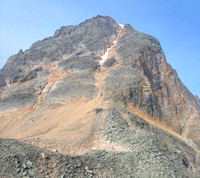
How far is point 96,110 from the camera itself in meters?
31.2

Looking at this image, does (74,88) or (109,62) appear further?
(109,62)

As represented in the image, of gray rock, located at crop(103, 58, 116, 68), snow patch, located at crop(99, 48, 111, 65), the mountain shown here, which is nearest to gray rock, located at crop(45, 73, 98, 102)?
the mountain

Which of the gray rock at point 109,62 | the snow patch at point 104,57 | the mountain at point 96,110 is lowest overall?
the mountain at point 96,110

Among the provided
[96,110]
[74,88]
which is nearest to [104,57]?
[74,88]

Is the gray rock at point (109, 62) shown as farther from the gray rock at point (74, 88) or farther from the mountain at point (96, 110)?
the gray rock at point (74, 88)

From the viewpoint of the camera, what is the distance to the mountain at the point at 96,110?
2012 centimetres

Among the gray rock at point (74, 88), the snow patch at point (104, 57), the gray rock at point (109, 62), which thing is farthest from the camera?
the snow patch at point (104, 57)

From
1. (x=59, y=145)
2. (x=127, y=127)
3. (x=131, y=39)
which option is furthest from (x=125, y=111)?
(x=131, y=39)

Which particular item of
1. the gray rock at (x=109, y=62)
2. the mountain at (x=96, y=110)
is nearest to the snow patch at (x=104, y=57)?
the mountain at (x=96, y=110)

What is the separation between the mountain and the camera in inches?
792

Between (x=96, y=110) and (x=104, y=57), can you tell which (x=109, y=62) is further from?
(x=96, y=110)

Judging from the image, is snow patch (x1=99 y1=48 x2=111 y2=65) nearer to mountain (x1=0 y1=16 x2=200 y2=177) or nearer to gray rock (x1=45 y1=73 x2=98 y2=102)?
mountain (x1=0 y1=16 x2=200 y2=177)

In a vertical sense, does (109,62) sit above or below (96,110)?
above

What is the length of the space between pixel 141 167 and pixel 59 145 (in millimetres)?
7285
